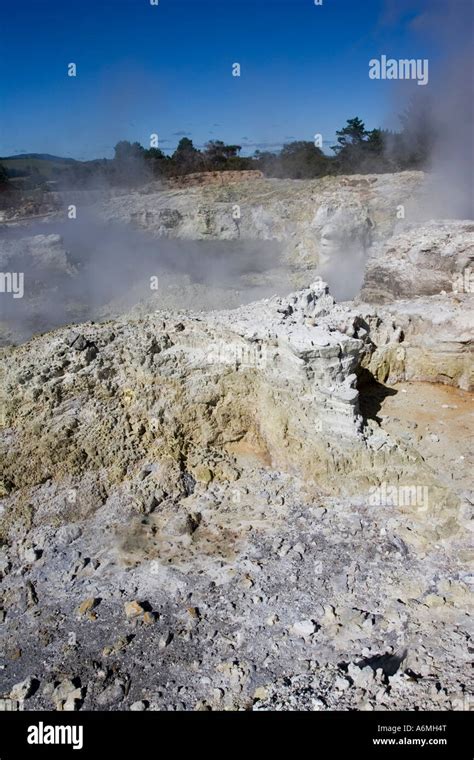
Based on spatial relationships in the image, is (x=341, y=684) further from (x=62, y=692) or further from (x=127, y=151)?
(x=127, y=151)

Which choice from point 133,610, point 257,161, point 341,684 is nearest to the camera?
point 341,684

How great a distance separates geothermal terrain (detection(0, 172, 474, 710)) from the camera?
5406 millimetres

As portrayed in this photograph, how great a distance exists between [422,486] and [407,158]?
2033cm

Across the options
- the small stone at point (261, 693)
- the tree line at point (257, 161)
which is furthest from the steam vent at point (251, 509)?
the tree line at point (257, 161)

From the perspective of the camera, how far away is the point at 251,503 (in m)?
7.67

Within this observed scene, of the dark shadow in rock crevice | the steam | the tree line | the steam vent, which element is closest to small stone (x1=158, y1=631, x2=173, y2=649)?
the steam vent

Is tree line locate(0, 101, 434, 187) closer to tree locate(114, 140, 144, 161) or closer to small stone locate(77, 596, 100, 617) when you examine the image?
tree locate(114, 140, 144, 161)

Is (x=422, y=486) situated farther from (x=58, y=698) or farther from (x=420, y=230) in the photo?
(x=420, y=230)

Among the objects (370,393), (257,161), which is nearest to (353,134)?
(257,161)

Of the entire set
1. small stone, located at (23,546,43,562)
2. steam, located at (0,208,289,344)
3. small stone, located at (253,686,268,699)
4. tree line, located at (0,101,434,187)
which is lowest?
small stone, located at (253,686,268,699)

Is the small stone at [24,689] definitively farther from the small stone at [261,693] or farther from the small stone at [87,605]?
the small stone at [261,693]

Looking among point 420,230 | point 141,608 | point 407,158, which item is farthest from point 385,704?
point 407,158

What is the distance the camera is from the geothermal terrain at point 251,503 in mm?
5406

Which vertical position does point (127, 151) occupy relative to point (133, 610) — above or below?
above
